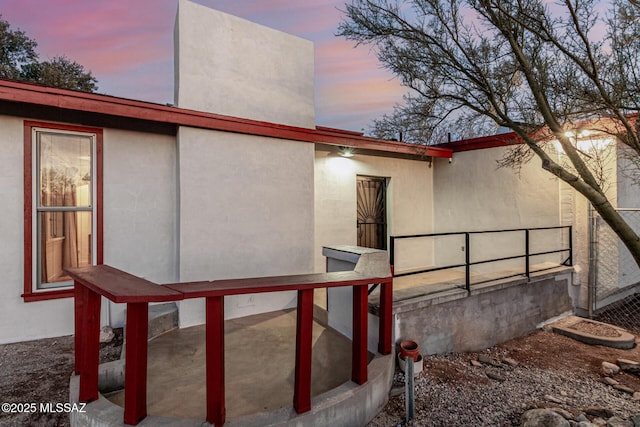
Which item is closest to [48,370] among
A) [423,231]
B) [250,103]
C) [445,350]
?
[250,103]

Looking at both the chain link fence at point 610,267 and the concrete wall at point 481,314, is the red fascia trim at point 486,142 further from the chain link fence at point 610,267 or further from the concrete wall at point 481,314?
the concrete wall at point 481,314

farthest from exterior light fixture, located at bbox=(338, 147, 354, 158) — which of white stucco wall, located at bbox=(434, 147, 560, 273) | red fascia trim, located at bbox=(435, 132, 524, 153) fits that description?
white stucco wall, located at bbox=(434, 147, 560, 273)

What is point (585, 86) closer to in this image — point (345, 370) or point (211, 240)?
point (345, 370)

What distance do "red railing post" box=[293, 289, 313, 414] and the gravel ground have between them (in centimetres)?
A: 78

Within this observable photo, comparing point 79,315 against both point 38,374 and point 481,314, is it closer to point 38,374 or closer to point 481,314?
point 38,374

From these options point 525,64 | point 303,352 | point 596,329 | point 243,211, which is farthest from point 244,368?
point 596,329

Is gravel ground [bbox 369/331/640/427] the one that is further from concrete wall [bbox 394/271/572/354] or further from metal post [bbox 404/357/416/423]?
concrete wall [bbox 394/271/572/354]

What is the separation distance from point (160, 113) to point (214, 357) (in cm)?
316

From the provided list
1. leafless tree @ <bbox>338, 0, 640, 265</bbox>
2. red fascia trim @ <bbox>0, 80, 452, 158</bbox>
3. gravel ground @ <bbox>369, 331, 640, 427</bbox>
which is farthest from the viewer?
leafless tree @ <bbox>338, 0, 640, 265</bbox>

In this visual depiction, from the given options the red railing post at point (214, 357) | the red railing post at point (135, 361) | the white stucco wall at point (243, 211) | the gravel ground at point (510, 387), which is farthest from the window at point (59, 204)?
the gravel ground at point (510, 387)

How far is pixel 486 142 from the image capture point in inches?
255

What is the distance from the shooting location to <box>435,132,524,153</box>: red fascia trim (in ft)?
19.6

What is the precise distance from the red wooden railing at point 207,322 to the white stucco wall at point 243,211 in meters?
1.64

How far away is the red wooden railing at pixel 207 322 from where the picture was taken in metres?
1.83
